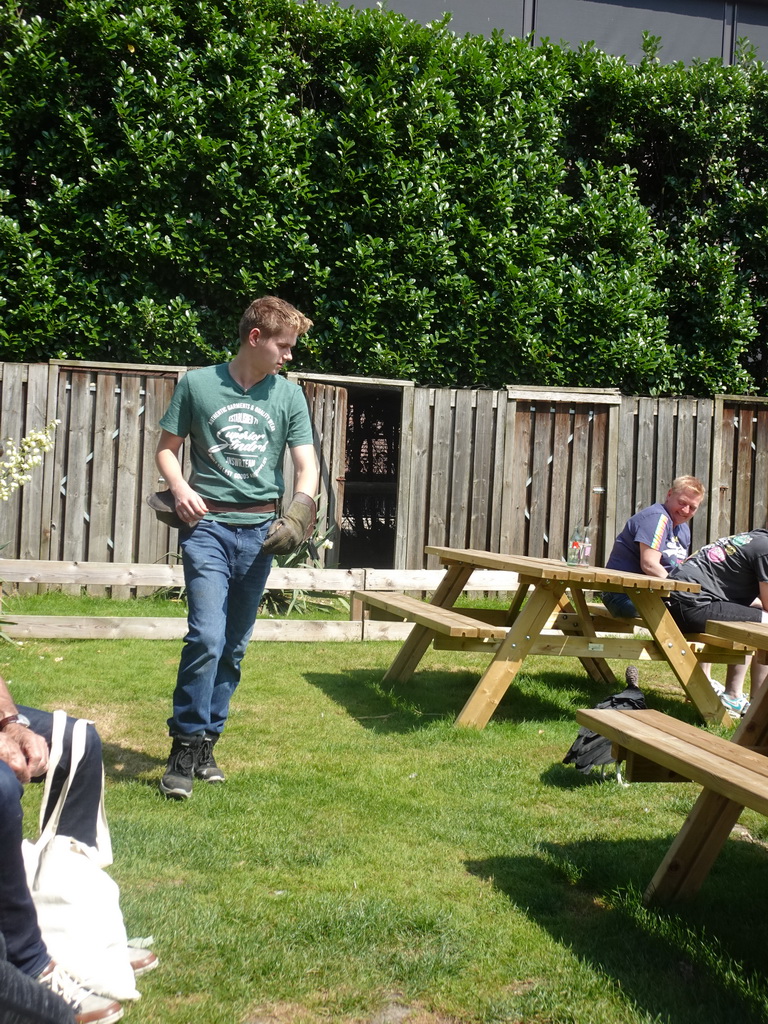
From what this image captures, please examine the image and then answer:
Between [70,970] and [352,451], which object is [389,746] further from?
[352,451]

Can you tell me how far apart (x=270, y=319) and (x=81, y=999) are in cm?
279

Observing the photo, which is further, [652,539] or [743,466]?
[743,466]

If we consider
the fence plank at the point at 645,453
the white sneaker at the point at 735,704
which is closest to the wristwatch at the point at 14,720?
the white sneaker at the point at 735,704

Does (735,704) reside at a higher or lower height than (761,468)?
lower

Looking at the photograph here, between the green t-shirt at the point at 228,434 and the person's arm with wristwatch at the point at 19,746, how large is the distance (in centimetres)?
187

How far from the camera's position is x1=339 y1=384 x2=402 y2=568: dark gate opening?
12.6m

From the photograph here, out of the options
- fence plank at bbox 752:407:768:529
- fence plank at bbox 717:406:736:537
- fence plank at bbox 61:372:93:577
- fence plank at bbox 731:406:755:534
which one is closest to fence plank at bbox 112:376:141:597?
fence plank at bbox 61:372:93:577

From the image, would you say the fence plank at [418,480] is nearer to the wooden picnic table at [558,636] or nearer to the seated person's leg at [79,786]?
the wooden picnic table at [558,636]

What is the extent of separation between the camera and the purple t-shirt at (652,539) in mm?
6266

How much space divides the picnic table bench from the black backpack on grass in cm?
98

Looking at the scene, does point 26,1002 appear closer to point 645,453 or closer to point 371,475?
point 645,453

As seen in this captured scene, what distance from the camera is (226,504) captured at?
14.0ft

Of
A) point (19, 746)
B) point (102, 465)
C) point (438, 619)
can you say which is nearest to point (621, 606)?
point (438, 619)

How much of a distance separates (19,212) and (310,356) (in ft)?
10.9
